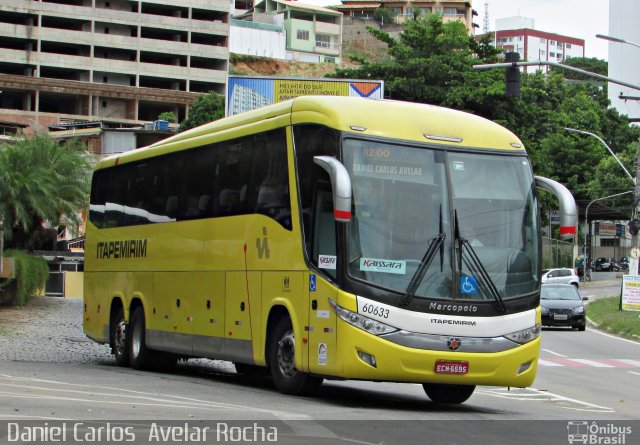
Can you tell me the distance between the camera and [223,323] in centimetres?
1705

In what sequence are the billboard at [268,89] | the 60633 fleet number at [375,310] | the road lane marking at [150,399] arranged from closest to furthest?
the road lane marking at [150,399] < the 60633 fleet number at [375,310] < the billboard at [268,89]

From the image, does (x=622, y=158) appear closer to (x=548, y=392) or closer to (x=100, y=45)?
(x=100, y=45)

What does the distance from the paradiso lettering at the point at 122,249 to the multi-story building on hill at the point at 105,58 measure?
85392 millimetres

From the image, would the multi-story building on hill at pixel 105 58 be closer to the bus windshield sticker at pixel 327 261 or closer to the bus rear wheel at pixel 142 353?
the bus rear wheel at pixel 142 353

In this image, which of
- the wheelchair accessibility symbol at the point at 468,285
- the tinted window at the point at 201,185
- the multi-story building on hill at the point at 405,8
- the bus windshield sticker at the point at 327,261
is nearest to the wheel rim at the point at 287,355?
the bus windshield sticker at the point at 327,261

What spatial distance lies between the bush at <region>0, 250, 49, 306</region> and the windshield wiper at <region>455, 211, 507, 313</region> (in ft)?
83.6

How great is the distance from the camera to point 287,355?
14.9 metres

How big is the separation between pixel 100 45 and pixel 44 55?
18.7 feet

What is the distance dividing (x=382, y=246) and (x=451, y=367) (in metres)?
1.67

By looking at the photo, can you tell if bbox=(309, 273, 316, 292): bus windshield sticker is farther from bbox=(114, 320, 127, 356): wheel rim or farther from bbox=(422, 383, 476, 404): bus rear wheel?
bbox=(114, 320, 127, 356): wheel rim

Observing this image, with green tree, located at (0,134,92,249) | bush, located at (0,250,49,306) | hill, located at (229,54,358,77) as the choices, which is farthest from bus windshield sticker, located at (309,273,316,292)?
hill, located at (229,54,358,77)

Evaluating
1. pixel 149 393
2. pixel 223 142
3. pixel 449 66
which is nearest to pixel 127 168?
pixel 223 142

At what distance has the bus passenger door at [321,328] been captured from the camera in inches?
538

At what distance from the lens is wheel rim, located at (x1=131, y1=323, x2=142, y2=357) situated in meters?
20.8
